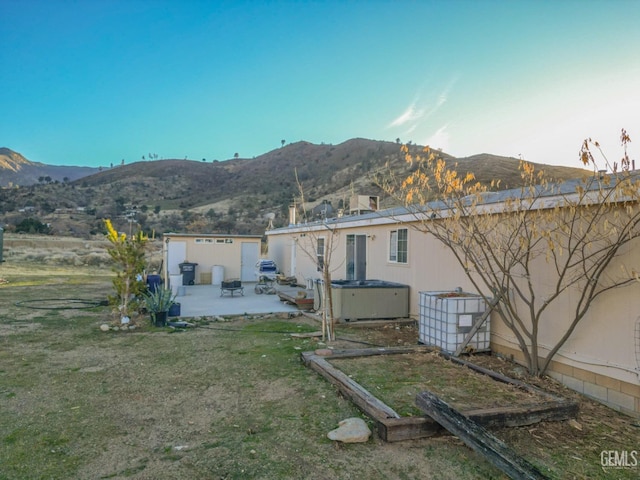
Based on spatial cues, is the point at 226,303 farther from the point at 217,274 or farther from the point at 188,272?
the point at 188,272

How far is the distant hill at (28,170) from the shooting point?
8831 centimetres

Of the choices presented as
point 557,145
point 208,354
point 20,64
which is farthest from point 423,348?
point 20,64

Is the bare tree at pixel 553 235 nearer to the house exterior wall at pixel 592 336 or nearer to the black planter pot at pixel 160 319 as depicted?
the house exterior wall at pixel 592 336

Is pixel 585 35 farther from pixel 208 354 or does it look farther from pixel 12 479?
pixel 12 479

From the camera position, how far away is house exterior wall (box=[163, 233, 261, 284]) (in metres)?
15.3

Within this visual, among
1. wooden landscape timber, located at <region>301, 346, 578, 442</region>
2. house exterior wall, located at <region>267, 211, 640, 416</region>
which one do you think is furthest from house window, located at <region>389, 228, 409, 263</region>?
wooden landscape timber, located at <region>301, 346, 578, 442</region>

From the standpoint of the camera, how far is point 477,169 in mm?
33531

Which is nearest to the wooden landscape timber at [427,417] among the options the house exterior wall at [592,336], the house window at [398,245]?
the house exterior wall at [592,336]

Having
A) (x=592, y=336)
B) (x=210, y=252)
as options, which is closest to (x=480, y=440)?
(x=592, y=336)

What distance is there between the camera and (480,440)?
292cm

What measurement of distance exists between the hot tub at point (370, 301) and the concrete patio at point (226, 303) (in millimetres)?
1913

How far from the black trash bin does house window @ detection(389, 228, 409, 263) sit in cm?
908

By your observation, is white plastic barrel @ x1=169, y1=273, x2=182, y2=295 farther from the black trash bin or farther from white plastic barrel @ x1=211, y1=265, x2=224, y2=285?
white plastic barrel @ x1=211, y1=265, x2=224, y2=285

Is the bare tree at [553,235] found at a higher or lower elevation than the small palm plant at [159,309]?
higher
